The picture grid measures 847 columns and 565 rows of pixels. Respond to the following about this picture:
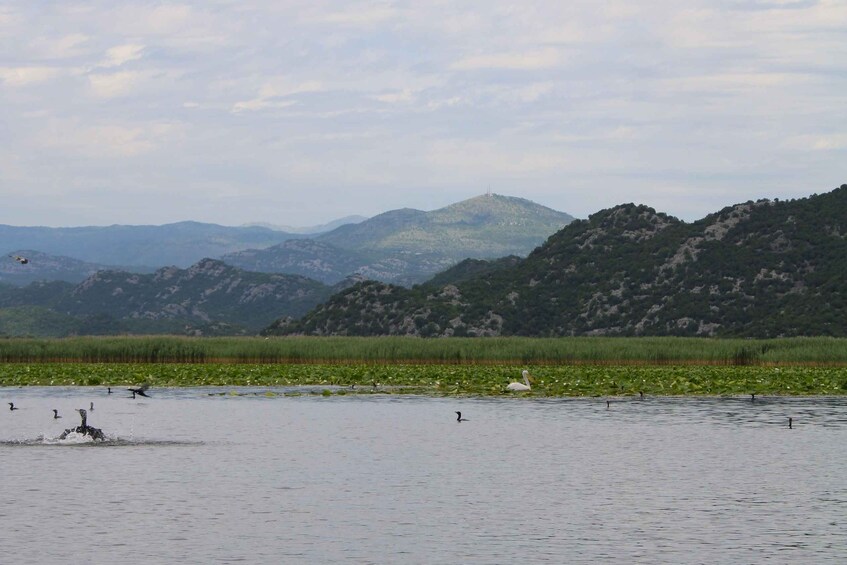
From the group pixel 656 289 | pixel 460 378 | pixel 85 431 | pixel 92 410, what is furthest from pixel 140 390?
pixel 656 289

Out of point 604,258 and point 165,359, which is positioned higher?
point 604,258

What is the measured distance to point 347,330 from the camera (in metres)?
162

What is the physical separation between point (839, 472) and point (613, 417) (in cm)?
1624

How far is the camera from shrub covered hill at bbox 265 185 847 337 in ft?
479

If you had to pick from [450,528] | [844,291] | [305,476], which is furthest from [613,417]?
[844,291]

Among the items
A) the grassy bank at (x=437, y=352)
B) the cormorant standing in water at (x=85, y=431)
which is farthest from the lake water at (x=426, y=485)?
the grassy bank at (x=437, y=352)

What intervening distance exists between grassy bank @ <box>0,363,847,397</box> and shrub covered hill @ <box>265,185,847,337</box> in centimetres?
6217

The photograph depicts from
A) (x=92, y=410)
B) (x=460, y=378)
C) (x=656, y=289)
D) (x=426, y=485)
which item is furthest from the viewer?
(x=656, y=289)

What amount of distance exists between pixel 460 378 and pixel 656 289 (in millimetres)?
90070

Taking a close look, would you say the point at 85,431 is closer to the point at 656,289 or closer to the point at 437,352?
the point at 437,352

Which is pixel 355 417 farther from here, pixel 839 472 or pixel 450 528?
pixel 450 528

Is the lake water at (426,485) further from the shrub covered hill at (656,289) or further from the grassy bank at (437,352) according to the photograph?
the shrub covered hill at (656,289)

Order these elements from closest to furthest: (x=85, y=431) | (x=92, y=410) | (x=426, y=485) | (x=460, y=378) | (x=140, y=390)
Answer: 1. (x=426, y=485)
2. (x=85, y=431)
3. (x=92, y=410)
4. (x=140, y=390)
5. (x=460, y=378)

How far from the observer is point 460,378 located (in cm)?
7138
